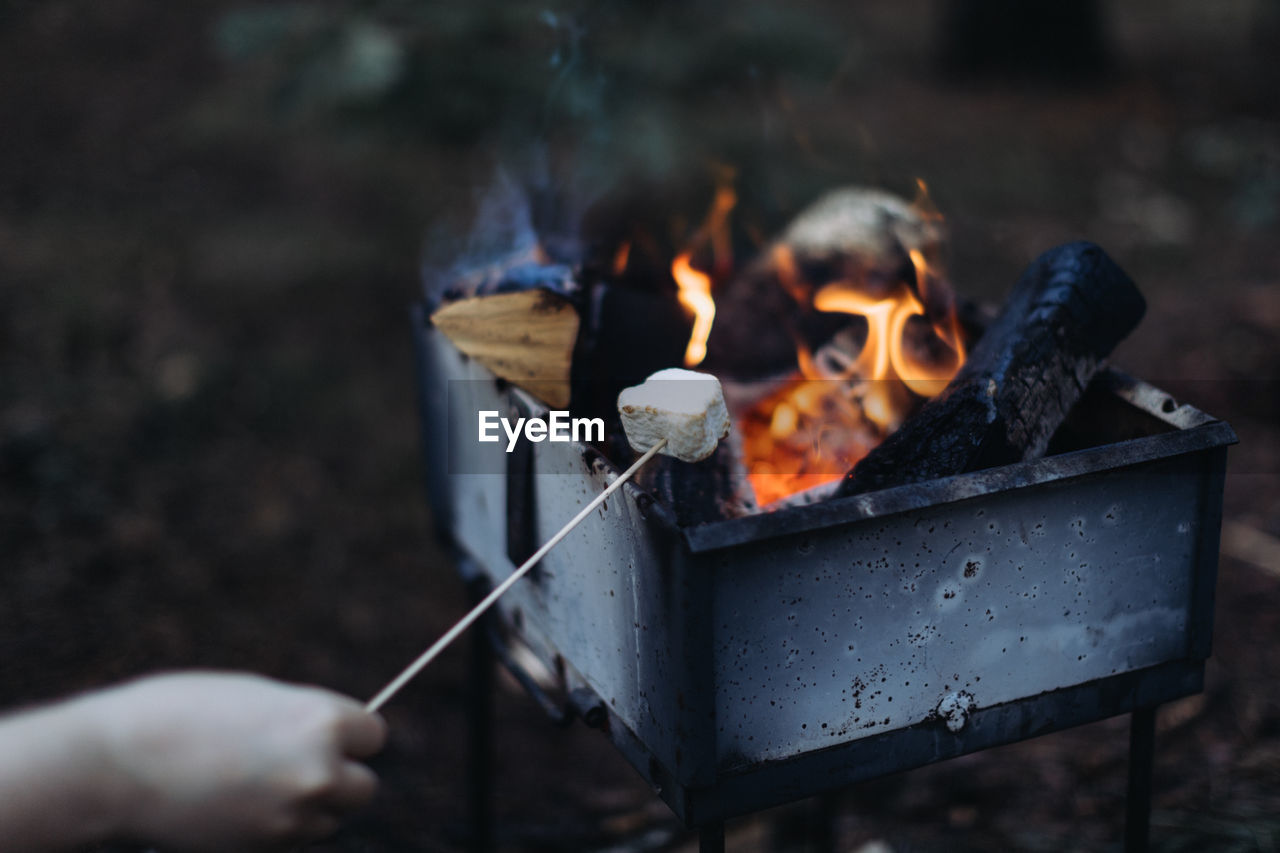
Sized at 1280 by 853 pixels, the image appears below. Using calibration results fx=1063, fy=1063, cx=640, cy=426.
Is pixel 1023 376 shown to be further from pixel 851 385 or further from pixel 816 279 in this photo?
pixel 816 279

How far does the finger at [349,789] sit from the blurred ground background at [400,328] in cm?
175

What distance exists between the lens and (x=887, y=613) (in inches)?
62.7

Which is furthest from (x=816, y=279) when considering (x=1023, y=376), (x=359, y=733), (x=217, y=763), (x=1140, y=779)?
(x=217, y=763)

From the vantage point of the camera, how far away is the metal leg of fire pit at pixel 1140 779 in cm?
194

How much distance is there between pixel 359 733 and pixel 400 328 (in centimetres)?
449

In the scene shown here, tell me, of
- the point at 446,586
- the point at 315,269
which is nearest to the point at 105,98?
the point at 315,269

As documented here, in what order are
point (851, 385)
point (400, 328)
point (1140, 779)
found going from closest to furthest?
point (1140, 779)
point (851, 385)
point (400, 328)

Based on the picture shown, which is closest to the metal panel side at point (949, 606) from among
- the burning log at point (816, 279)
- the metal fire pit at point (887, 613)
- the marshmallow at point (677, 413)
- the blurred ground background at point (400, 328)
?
the metal fire pit at point (887, 613)

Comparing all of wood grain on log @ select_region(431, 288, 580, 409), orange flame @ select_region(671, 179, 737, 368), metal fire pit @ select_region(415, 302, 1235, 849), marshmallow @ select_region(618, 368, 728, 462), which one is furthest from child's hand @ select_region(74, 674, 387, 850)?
orange flame @ select_region(671, 179, 737, 368)

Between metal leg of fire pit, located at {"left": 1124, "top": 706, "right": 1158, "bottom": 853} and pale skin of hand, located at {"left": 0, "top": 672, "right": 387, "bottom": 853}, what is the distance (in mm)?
1474

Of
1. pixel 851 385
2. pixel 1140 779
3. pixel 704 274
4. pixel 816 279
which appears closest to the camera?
pixel 1140 779

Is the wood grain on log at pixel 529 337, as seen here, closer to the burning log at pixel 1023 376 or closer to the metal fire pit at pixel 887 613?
the metal fire pit at pixel 887 613

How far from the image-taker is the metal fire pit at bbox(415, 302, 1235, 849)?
4.92 ft

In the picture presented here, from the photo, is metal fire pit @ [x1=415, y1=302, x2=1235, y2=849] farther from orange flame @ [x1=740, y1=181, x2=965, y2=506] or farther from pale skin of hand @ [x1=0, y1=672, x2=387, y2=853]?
pale skin of hand @ [x1=0, y1=672, x2=387, y2=853]
